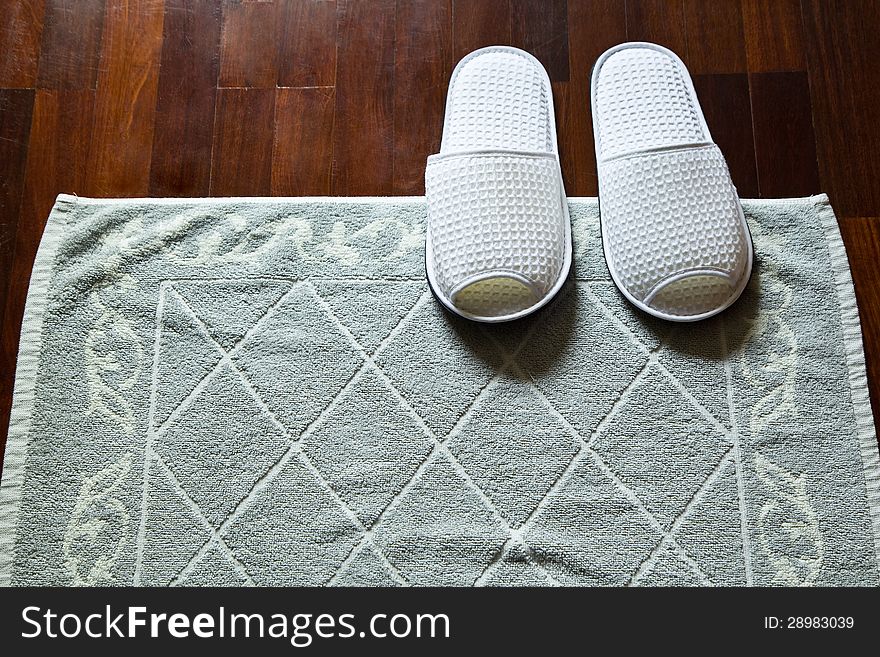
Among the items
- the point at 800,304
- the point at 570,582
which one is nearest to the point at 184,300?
the point at 570,582

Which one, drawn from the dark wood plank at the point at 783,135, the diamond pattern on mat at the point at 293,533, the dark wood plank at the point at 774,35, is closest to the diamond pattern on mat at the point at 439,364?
the diamond pattern on mat at the point at 293,533

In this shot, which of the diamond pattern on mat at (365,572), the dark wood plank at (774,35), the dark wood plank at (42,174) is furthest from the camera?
the dark wood plank at (774,35)

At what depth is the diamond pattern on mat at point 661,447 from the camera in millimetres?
888

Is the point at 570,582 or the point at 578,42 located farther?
the point at 578,42

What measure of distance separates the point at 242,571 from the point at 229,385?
232 millimetres

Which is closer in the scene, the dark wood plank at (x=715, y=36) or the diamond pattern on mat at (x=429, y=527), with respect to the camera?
the diamond pattern on mat at (x=429, y=527)

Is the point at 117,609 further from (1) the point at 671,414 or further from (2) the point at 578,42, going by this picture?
(2) the point at 578,42

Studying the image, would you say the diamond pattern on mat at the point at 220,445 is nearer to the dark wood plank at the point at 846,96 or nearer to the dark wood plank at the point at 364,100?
the dark wood plank at the point at 364,100

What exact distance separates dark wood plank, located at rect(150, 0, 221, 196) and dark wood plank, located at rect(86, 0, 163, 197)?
15 mm

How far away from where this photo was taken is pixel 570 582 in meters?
0.86

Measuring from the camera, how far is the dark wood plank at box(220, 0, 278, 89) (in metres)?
1.08

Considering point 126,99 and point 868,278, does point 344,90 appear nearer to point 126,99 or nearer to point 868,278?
point 126,99

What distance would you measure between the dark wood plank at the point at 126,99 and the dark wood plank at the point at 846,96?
38.8 inches

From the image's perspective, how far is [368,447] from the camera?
0.91 meters
